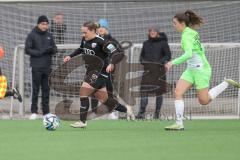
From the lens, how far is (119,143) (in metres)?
9.41

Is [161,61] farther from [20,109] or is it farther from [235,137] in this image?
[235,137]

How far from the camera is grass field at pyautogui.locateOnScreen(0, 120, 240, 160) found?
791cm

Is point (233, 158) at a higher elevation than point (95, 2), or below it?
below

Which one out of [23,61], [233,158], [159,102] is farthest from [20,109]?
[233,158]

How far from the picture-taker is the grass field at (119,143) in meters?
7.91

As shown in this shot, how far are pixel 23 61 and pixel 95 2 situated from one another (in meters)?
2.05

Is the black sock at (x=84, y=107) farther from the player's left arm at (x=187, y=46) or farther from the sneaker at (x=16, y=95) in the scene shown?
the sneaker at (x=16, y=95)

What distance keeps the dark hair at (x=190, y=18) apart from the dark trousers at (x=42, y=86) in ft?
15.1

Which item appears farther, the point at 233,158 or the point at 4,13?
the point at 4,13

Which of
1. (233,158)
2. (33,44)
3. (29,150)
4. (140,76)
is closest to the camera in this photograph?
(233,158)

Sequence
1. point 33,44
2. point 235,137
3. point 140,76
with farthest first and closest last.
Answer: point 140,76 < point 33,44 < point 235,137

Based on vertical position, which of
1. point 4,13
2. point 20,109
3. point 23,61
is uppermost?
point 4,13

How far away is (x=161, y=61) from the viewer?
50.8 feet

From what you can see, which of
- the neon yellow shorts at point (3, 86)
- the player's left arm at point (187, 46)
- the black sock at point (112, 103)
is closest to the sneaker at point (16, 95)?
the neon yellow shorts at point (3, 86)
